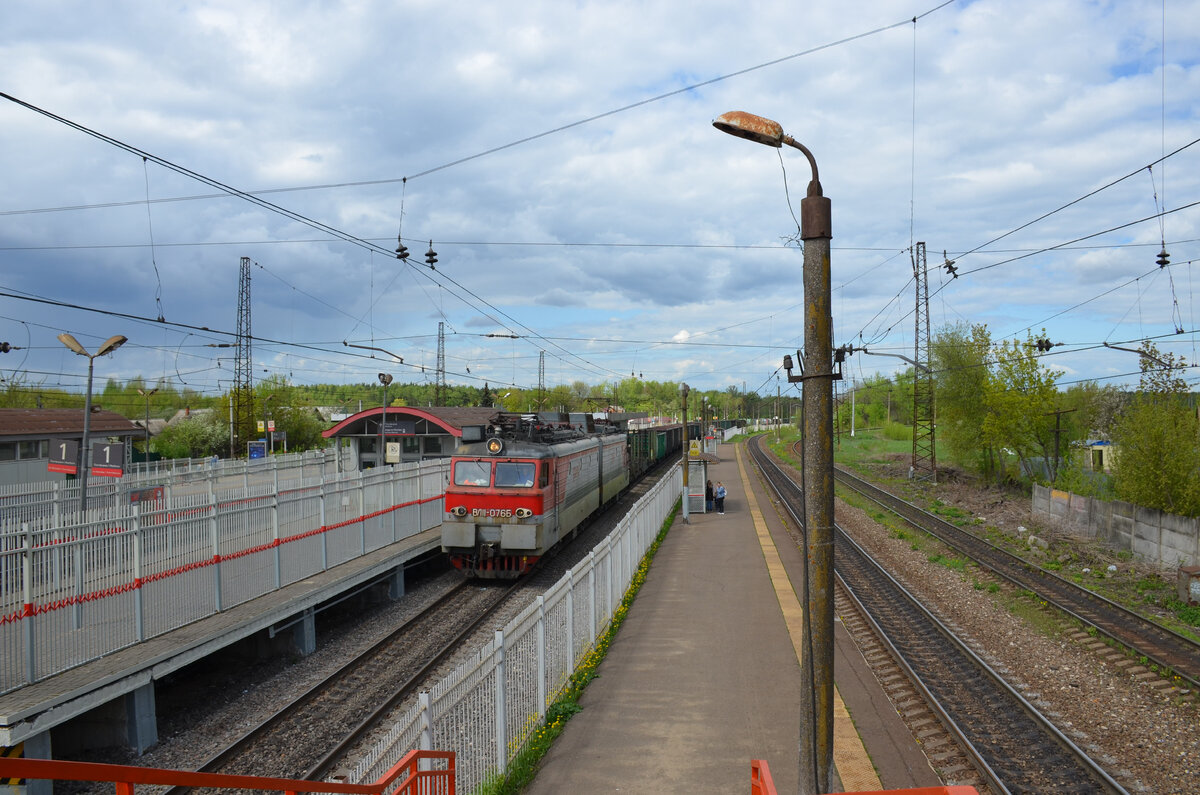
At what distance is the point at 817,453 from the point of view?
19.5 feet

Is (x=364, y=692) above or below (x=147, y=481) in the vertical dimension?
below

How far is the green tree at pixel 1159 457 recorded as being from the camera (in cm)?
1983

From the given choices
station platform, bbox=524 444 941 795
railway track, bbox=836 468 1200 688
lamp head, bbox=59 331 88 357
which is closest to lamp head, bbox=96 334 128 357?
lamp head, bbox=59 331 88 357

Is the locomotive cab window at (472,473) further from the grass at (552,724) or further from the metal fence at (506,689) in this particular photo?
the metal fence at (506,689)

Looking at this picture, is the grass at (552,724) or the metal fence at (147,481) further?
the metal fence at (147,481)

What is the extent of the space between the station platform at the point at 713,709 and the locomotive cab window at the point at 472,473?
180 inches

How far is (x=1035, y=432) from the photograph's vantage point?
34.0m

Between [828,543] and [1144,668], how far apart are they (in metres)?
9.71

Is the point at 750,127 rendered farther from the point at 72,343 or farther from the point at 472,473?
the point at 72,343

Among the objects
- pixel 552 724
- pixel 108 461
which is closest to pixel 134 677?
pixel 552 724

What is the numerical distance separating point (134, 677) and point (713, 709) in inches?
284

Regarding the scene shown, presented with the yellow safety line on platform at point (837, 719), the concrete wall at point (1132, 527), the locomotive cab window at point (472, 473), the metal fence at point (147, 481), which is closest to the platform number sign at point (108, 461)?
the metal fence at point (147, 481)

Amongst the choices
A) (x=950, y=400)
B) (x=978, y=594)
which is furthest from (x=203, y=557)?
(x=950, y=400)

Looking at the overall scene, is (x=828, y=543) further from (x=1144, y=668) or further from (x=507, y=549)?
(x=507, y=549)
